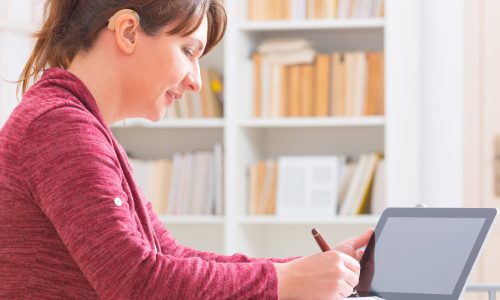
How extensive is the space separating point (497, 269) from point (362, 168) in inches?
28.4

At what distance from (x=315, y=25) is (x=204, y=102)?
592mm

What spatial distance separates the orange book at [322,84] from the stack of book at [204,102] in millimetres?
434

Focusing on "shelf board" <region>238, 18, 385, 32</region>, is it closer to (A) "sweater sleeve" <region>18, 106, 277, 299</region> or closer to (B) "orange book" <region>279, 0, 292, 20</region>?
(B) "orange book" <region>279, 0, 292, 20</region>

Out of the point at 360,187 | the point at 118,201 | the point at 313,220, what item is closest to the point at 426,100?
the point at 360,187

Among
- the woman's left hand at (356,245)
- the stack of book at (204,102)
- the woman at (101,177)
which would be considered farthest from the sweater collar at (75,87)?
the stack of book at (204,102)

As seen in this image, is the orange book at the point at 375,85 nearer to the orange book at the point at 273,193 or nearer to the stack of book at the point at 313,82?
the stack of book at the point at 313,82

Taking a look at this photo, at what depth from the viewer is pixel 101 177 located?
47.8 inches

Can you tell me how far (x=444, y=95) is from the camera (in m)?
3.78

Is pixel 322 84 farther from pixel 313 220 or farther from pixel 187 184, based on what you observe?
pixel 187 184

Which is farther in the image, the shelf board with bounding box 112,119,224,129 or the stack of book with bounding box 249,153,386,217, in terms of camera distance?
the shelf board with bounding box 112,119,224,129

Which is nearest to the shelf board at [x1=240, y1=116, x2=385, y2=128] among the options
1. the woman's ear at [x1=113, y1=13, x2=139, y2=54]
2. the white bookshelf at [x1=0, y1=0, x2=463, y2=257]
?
the white bookshelf at [x1=0, y1=0, x2=463, y2=257]

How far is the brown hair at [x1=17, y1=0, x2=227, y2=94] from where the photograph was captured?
1392 mm

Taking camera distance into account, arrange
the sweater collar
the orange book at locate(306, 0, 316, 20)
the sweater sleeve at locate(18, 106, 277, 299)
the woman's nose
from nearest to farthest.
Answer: the sweater sleeve at locate(18, 106, 277, 299)
the sweater collar
the woman's nose
the orange book at locate(306, 0, 316, 20)

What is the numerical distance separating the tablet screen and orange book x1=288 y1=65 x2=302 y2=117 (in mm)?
2250
